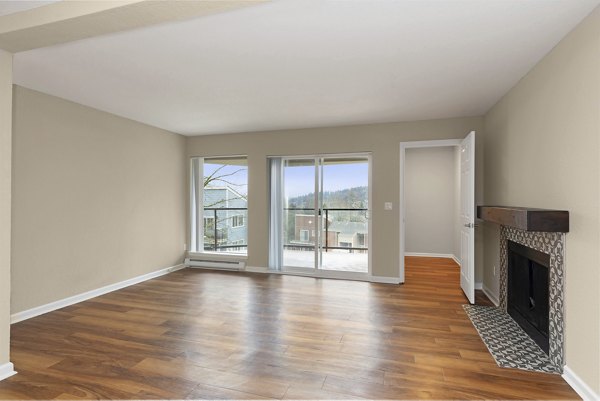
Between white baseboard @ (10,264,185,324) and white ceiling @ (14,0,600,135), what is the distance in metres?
2.43

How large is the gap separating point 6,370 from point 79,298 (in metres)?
1.91

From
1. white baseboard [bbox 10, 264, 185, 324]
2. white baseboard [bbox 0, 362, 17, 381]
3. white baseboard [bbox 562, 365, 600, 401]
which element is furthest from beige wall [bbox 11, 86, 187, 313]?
white baseboard [bbox 562, 365, 600, 401]

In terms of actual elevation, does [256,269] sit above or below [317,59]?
below

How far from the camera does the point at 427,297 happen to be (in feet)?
14.5

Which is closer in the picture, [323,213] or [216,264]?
[323,213]

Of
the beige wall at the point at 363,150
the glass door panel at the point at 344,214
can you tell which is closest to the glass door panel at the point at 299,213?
the glass door panel at the point at 344,214

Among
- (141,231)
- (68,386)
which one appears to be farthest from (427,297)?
(141,231)

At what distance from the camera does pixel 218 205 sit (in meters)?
6.50

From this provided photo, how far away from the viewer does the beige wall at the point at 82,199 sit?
3672 mm

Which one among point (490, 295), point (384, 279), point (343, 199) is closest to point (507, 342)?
point (490, 295)

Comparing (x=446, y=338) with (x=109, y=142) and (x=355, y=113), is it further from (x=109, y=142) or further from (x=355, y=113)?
(x=109, y=142)

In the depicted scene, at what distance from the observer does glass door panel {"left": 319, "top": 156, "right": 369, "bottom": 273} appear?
18.2 ft

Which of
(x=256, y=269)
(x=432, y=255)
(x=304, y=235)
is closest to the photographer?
(x=304, y=235)

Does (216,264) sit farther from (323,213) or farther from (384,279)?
(384,279)
